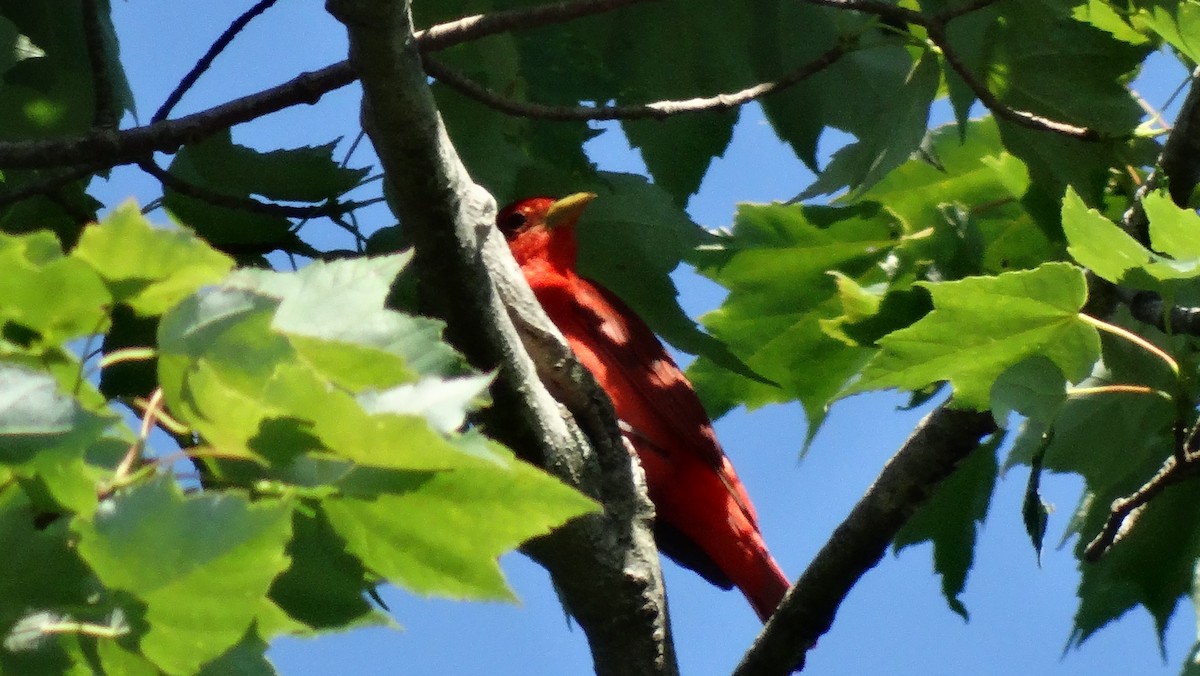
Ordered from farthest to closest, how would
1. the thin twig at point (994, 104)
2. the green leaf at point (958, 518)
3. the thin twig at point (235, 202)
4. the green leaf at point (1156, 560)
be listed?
the green leaf at point (958, 518) < the green leaf at point (1156, 560) < the thin twig at point (994, 104) < the thin twig at point (235, 202)

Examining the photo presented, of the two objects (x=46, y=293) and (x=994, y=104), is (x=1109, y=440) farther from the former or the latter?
(x=46, y=293)

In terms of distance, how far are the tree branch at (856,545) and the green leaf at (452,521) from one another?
1262 millimetres

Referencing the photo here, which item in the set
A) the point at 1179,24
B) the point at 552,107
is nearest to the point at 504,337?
the point at 552,107

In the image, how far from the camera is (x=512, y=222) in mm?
4047

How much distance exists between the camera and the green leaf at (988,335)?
65.4 inches

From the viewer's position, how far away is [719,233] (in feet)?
8.18

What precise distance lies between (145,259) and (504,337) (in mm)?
844

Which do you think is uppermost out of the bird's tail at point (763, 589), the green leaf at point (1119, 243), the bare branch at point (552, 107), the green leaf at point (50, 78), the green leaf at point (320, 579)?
the green leaf at point (1119, 243)

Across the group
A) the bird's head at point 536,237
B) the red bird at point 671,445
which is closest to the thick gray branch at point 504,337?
the red bird at point 671,445

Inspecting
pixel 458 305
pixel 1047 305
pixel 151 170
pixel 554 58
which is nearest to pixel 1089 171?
pixel 1047 305

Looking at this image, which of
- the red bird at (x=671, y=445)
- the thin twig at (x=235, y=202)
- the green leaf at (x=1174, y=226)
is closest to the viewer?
the green leaf at (x=1174, y=226)

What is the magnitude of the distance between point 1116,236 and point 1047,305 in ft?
0.49

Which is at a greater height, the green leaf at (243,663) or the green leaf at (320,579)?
the green leaf at (320,579)

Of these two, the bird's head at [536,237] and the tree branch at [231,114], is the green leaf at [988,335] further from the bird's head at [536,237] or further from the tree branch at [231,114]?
the bird's head at [536,237]
